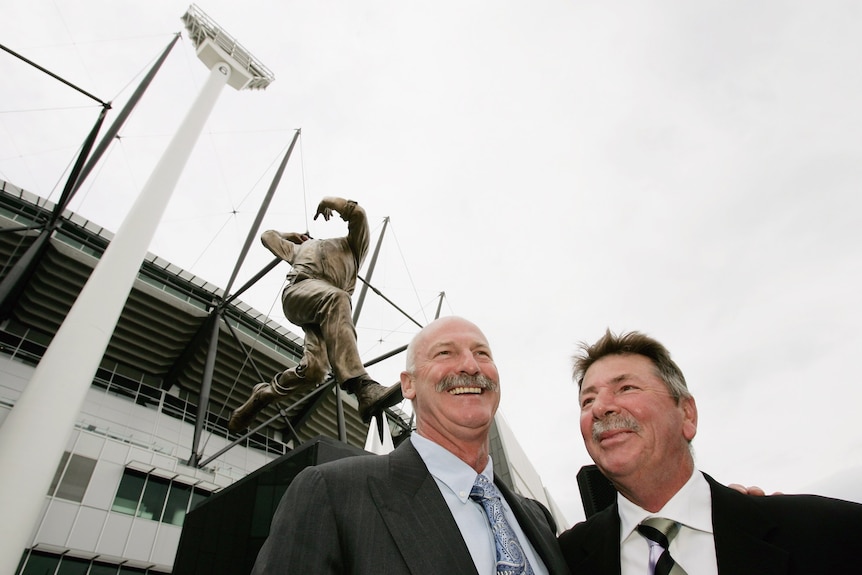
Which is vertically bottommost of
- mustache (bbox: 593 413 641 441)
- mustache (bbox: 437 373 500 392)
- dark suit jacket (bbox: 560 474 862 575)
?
dark suit jacket (bbox: 560 474 862 575)

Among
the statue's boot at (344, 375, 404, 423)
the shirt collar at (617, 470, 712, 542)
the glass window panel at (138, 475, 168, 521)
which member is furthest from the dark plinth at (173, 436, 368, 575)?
the glass window panel at (138, 475, 168, 521)

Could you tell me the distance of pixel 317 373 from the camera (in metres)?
4.45

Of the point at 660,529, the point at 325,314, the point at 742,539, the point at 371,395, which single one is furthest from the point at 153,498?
the point at 742,539

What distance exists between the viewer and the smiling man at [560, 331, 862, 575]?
1665 mm

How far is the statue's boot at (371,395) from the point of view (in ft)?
13.0

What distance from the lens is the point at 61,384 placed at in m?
8.62

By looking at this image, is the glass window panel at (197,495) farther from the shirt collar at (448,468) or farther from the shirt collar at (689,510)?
the shirt collar at (689,510)

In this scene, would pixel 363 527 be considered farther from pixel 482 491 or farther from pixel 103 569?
pixel 103 569

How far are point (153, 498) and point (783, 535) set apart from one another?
18067mm

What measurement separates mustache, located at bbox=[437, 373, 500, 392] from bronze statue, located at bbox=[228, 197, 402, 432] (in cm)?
185

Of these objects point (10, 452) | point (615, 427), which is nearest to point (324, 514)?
point (615, 427)

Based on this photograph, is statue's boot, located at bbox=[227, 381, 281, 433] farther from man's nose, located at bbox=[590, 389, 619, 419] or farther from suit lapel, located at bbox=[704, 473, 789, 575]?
suit lapel, located at bbox=[704, 473, 789, 575]

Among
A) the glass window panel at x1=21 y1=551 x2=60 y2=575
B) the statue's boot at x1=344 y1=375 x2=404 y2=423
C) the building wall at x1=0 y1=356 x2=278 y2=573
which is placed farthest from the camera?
the building wall at x1=0 y1=356 x2=278 y2=573

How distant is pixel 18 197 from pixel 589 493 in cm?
2203
